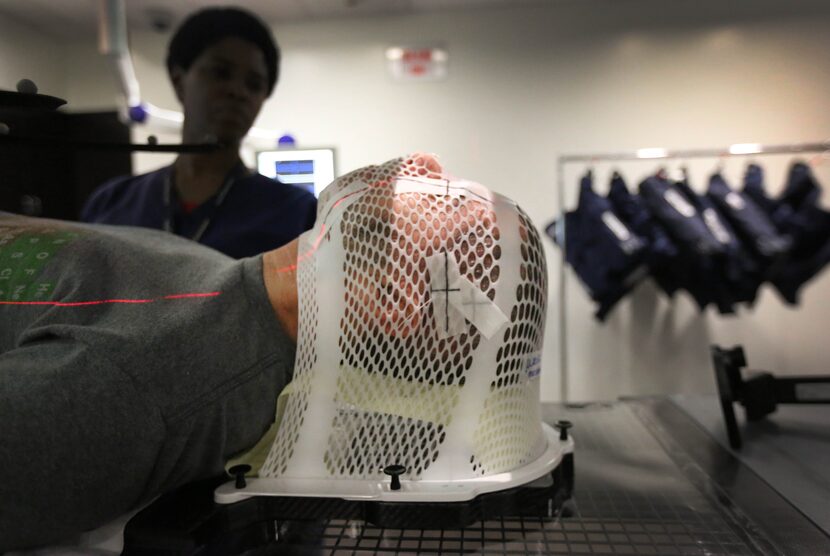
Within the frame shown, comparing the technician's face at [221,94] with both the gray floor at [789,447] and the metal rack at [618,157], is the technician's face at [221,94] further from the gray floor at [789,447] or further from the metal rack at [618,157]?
the metal rack at [618,157]

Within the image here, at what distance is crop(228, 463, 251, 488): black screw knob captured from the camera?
448 mm

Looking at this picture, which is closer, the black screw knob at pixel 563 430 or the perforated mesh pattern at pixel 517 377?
the perforated mesh pattern at pixel 517 377

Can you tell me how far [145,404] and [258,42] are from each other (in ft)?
1.54

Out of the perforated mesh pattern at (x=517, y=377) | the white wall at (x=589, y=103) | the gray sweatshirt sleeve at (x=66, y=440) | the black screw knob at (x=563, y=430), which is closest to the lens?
the gray sweatshirt sleeve at (x=66, y=440)

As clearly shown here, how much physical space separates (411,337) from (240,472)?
20 cm

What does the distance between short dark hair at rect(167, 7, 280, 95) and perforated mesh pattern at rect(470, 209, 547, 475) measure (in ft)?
1.39

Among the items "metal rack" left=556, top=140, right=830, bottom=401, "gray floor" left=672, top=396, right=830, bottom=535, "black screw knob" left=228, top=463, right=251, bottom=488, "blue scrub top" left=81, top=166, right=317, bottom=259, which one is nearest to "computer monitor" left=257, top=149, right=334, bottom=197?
"blue scrub top" left=81, top=166, right=317, bottom=259

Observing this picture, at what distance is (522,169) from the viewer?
4.03ft

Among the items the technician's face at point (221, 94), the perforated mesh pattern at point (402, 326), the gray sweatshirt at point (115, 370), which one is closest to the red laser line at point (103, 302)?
the gray sweatshirt at point (115, 370)

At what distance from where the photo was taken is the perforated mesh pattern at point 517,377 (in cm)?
44

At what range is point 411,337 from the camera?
430 mm

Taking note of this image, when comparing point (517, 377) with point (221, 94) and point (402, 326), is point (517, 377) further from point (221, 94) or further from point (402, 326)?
point (221, 94)

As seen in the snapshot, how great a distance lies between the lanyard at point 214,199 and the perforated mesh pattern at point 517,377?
0.33 metres

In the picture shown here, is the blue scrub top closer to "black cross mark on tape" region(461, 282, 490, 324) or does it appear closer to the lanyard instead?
the lanyard
